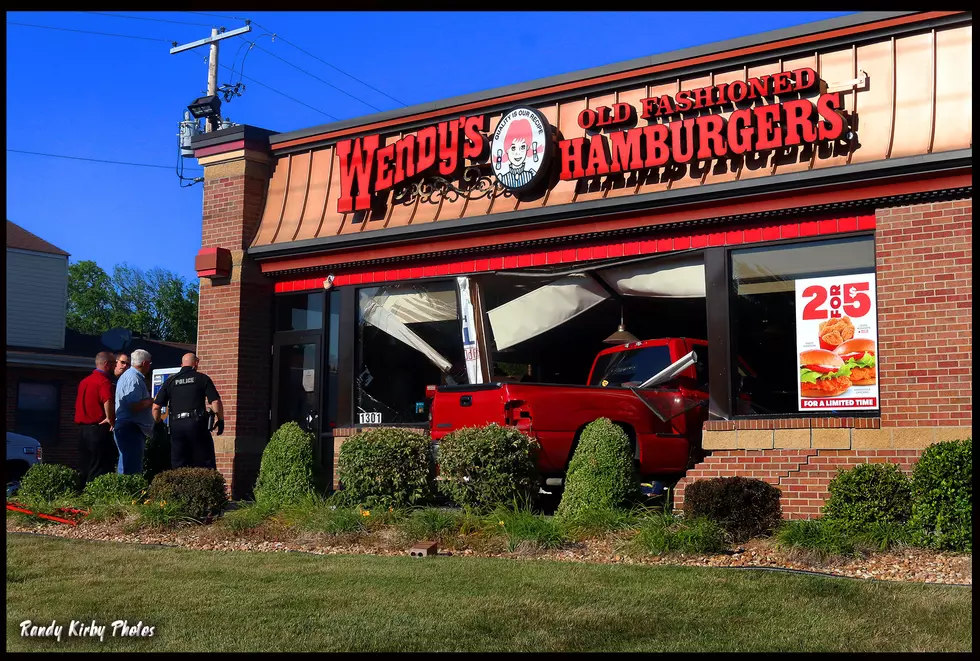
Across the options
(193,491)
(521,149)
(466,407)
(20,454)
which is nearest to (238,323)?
(193,491)

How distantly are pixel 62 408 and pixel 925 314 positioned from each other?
24.4 meters

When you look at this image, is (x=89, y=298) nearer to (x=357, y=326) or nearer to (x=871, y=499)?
(x=357, y=326)

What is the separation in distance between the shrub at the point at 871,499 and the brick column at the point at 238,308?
932cm

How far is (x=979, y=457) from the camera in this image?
4793 millimetres

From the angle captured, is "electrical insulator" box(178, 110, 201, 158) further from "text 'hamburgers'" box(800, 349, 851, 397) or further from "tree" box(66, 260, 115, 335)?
"text 'hamburgers'" box(800, 349, 851, 397)

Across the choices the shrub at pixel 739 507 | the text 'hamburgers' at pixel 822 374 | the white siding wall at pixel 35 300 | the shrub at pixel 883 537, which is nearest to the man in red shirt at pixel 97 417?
the shrub at pixel 739 507

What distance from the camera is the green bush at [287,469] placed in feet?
40.5

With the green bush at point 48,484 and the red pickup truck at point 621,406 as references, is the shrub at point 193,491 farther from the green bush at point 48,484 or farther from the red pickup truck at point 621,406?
the red pickup truck at point 621,406

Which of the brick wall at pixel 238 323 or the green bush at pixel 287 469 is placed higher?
the brick wall at pixel 238 323

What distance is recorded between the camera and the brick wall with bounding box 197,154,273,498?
52.5ft

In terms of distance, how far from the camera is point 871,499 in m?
9.48
